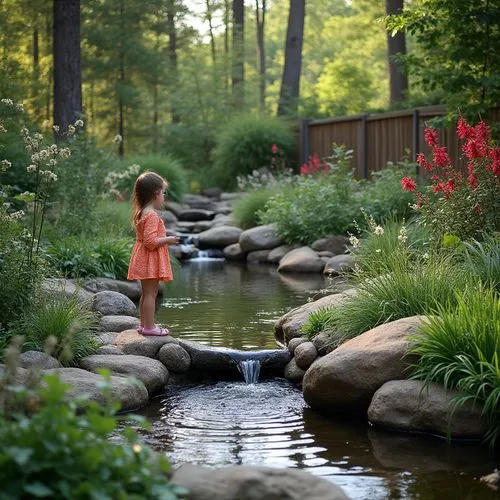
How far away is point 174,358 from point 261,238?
920 centimetres

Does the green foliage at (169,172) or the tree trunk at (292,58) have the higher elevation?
the tree trunk at (292,58)

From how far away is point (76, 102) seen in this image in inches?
687

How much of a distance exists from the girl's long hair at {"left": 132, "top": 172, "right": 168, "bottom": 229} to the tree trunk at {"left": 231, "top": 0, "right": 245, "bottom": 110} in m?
22.1

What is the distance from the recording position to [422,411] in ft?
21.1

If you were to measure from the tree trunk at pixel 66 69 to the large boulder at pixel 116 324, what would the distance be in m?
8.67

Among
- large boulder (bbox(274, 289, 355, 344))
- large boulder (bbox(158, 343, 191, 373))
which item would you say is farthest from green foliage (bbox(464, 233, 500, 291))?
large boulder (bbox(158, 343, 191, 373))

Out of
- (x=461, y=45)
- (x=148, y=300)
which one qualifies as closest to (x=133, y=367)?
(x=148, y=300)

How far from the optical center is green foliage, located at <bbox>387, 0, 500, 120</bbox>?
1223 centimetres

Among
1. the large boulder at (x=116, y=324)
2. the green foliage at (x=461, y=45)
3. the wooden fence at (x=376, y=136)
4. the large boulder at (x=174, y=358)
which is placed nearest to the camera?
the large boulder at (x=174, y=358)

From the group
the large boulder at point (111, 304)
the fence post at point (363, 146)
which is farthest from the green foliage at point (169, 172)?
the large boulder at point (111, 304)

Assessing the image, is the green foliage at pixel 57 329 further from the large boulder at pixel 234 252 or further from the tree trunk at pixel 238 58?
the tree trunk at pixel 238 58

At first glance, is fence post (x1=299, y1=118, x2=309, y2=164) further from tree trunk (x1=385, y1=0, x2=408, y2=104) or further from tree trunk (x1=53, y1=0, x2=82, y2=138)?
tree trunk (x1=53, y1=0, x2=82, y2=138)

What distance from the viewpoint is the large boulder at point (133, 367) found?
7.48 meters

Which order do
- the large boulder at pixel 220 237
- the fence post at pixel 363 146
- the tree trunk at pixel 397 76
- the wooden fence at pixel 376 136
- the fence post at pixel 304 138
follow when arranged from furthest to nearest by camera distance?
the fence post at pixel 304 138 < the tree trunk at pixel 397 76 < the fence post at pixel 363 146 < the large boulder at pixel 220 237 < the wooden fence at pixel 376 136
